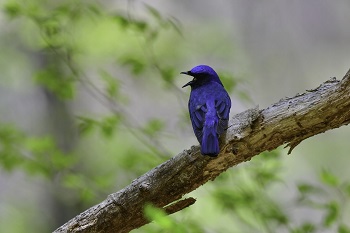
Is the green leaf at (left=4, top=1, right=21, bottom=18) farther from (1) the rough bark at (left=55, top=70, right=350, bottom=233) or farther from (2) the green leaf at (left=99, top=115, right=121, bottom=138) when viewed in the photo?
(1) the rough bark at (left=55, top=70, right=350, bottom=233)

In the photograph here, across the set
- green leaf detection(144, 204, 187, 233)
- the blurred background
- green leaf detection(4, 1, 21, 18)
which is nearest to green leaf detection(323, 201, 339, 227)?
green leaf detection(144, 204, 187, 233)

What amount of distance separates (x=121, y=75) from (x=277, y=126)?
4.88 meters

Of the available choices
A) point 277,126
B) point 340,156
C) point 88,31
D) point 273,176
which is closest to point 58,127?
point 88,31

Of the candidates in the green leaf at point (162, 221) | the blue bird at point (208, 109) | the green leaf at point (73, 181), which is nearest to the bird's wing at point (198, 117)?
the blue bird at point (208, 109)

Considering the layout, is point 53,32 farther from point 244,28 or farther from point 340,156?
point 340,156

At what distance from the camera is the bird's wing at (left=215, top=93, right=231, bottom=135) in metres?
2.36

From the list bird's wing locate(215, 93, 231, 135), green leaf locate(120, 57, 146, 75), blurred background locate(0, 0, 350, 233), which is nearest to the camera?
bird's wing locate(215, 93, 231, 135)

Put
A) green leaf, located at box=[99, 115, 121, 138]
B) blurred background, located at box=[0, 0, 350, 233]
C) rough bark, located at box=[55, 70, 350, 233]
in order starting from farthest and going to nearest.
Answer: blurred background, located at box=[0, 0, 350, 233], green leaf, located at box=[99, 115, 121, 138], rough bark, located at box=[55, 70, 350, 233]

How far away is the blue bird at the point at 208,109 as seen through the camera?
2.23 metres

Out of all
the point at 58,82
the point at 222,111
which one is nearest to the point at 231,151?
the point at 222,111

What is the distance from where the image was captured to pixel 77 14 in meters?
3.57

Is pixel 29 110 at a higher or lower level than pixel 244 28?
higher

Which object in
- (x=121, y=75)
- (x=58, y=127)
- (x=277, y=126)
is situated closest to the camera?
(x=277, y=126)

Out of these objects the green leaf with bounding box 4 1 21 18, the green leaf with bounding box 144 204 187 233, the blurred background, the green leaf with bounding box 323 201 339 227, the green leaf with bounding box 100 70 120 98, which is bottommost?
the green leaf with bounding box 144 204 187 233
